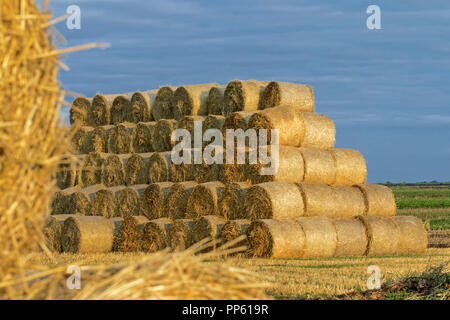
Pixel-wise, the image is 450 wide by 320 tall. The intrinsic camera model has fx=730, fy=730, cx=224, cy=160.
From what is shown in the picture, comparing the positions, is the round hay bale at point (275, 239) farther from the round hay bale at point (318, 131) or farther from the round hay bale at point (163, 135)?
the round hay bale at point (163, 135)

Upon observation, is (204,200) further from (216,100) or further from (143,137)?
(143,137)

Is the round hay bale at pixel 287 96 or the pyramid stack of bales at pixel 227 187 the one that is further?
the round hay bale at pixel 287 96

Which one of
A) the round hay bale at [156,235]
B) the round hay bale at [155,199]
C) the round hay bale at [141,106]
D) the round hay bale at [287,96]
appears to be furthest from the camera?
the round hay bale at [141,106]

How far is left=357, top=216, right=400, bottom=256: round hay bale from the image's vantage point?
14.4 m

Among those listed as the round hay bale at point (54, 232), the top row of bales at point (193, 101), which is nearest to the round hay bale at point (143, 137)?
the top row of bales at point (193, 101)

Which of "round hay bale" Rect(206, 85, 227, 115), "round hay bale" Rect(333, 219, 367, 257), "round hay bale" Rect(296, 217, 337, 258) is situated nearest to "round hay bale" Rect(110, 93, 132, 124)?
"round hay bale" Rect(206, 85, 227, 115)

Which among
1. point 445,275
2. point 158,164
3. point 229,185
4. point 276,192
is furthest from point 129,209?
point 445,275

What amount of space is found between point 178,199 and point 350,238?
3379 mm

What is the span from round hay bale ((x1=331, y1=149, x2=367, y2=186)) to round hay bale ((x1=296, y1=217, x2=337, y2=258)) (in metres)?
1.22

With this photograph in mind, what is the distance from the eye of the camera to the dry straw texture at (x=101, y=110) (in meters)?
16.7

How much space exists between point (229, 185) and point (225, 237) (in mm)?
983

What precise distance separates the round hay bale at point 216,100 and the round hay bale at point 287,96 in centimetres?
85

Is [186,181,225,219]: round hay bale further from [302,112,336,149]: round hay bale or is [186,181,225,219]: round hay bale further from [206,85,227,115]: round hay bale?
[302,112,336,149]: round hay bale
